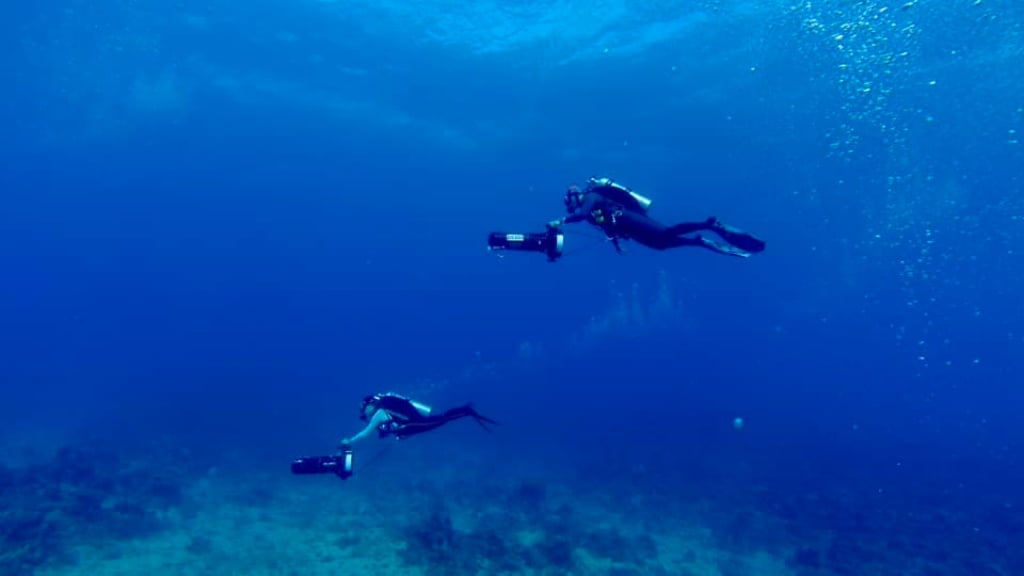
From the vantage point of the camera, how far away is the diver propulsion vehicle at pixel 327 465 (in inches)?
329

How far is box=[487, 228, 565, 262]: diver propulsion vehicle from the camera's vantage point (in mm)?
7250

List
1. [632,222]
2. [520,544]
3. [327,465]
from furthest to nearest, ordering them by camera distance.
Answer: [520,544], [327,465], [632,222]

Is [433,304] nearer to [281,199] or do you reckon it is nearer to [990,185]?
[281,199]

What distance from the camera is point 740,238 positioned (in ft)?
25.0

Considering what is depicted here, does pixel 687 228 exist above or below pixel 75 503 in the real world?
above

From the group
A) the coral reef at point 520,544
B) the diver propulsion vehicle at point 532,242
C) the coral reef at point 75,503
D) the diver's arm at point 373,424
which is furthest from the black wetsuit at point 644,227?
the coral reef at point 75,503

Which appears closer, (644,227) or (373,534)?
(644,227)

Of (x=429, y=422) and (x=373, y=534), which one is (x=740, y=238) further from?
(x=373, y=534)

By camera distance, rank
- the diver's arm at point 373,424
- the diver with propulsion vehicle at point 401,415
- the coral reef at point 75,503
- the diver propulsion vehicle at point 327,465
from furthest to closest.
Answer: the coral reef at point 75,503, the diver with propulsion vehicle at point 401,415, the diver's arm at point 373,424, the diver propulsion vehicle at point 327,465

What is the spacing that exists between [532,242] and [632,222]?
1.32m

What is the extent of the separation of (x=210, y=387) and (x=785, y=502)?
159 ft

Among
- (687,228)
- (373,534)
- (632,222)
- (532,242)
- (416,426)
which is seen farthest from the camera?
(373,534)

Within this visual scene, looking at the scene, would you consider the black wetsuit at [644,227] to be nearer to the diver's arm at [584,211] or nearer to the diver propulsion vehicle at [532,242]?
the diver's arm at [584,211]

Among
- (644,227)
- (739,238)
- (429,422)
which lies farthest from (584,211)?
(429,422)
